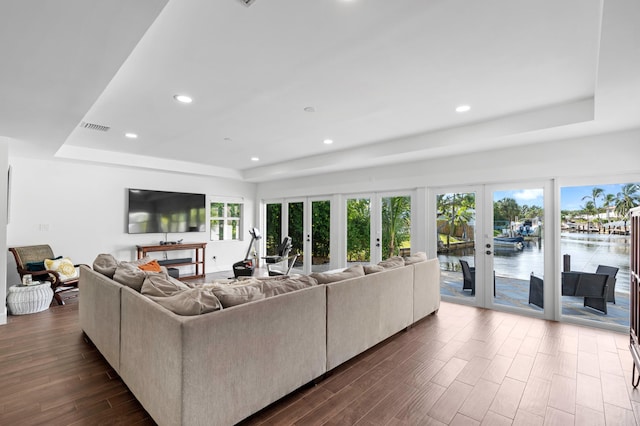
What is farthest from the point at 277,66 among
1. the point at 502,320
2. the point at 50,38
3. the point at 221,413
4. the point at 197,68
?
the point at 502,320

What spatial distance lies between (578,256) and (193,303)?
470 cm

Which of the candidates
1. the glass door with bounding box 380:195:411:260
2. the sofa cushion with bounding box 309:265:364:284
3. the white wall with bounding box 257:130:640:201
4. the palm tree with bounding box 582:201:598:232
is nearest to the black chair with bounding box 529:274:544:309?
the palm tree with bounding box 582:201:598:232

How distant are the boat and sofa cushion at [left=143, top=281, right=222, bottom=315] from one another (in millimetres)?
4276

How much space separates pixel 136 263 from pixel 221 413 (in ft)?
10.0

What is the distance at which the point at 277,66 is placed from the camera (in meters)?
2.53

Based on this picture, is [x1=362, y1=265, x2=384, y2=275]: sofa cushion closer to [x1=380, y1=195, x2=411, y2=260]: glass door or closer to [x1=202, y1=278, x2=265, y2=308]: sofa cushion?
[x1=202, y1=278, x2=265, y2=308]: sofa cushion

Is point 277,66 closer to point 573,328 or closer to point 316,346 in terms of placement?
point 316,346

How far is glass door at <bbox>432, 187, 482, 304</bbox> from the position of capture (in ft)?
15.8

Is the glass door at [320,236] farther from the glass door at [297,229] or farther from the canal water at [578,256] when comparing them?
the canal water at [578,256]

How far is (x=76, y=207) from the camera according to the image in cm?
563

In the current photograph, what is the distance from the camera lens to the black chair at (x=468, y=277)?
4.79 m

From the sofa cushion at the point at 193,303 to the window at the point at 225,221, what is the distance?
6029 mm

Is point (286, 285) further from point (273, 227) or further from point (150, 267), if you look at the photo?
point (273, 227)

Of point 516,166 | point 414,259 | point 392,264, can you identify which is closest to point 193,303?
point 392,264
